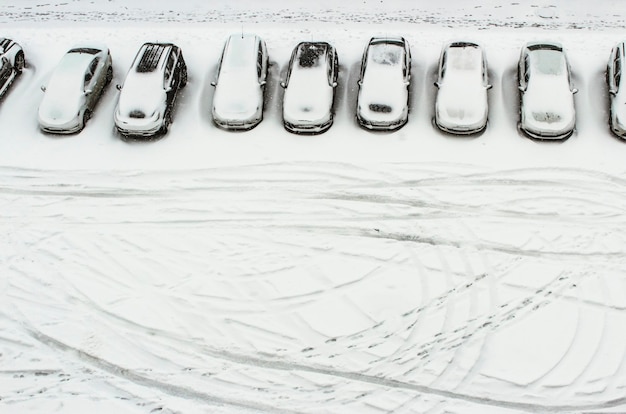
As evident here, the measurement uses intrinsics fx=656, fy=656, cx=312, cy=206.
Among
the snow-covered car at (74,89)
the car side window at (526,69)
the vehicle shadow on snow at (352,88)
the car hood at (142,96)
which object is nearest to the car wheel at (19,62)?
the snow-covered car at (74,89)

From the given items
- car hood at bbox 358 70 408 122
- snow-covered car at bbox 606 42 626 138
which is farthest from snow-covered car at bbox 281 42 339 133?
snow-covered car at bbox 606 42 626 138

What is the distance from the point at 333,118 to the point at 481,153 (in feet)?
10.0

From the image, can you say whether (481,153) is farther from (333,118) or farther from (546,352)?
(546,352)

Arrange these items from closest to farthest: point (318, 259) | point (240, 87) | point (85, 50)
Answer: point (318, 259), point (240, 87), point (85, 50)

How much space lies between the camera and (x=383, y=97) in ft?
43.2

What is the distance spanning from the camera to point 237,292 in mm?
11375

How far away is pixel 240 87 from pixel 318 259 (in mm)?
4122

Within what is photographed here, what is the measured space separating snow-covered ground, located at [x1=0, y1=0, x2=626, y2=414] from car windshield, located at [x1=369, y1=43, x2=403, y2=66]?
0.72 metres

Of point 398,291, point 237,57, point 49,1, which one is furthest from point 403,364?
point 49,1

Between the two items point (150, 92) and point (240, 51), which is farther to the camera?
point (240, 51)

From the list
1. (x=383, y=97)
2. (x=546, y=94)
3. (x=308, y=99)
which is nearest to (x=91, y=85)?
(x=308, y=99)

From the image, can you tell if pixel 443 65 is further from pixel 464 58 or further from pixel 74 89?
pixel 74 89

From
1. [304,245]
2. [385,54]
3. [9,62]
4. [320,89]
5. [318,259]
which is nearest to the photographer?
[318,259]

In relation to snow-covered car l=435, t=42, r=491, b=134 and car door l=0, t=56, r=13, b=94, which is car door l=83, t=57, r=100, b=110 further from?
snow-covered car l=435, t=42, r=491, b=134
